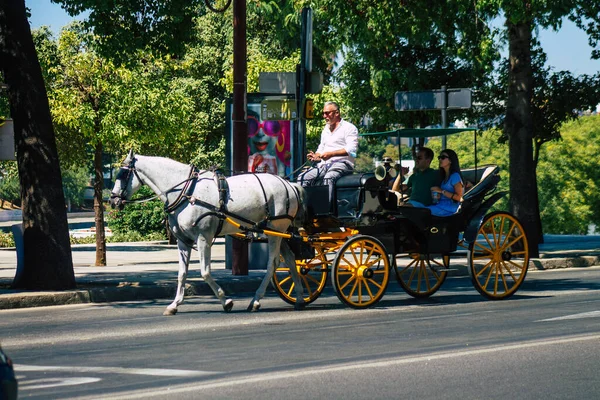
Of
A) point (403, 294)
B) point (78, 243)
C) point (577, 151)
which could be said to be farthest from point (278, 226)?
point (577, 151)

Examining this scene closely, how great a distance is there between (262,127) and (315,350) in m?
10.7

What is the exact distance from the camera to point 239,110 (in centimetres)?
1894

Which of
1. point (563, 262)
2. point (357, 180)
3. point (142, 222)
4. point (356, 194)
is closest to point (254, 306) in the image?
point (356, 194)

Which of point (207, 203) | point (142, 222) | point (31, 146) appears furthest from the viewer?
point (142, 222)

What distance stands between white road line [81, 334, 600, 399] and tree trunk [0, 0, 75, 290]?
25.6 ft

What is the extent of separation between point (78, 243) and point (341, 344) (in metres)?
31.7

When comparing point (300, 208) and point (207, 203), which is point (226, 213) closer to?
point (207, 203)

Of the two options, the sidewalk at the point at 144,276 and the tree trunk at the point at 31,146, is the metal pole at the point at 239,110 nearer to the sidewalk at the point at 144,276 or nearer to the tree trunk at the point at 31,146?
the sidewalk at the point at 144,276

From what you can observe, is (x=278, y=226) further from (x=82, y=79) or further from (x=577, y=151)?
(x=577, y=151)

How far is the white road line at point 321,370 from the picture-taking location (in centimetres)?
812

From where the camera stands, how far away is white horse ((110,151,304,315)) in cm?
1380

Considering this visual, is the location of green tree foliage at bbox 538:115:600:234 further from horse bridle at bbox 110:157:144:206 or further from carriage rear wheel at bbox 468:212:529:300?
horse bridle at bbox 110:157:144:206

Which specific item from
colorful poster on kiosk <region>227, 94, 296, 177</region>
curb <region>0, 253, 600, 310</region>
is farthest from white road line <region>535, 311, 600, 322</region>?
colorful poster on kiosk <region>227, 94, 296, 177</region>

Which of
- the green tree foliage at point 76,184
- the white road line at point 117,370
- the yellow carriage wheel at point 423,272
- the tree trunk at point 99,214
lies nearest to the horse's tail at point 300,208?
the yellow carriage wheel at point 423,272
